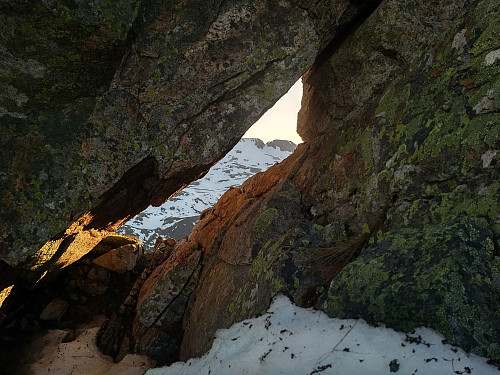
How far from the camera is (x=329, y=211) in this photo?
28.3ft

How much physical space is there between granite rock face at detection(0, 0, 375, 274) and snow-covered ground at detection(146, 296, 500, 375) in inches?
258

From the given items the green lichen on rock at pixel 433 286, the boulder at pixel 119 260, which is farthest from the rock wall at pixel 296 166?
the boulder at pixel 119 260

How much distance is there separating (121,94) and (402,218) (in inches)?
366

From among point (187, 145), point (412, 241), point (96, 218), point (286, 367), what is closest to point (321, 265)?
point (412, 241)

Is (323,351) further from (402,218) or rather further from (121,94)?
(121,94)

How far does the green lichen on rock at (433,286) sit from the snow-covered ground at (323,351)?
0.20 m

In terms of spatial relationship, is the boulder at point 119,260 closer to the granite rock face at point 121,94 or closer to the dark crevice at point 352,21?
the granite rock face at point 121,94

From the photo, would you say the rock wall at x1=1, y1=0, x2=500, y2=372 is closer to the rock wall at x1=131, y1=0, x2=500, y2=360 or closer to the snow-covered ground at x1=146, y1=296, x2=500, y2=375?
the rock wall at x1=131, y1=0, x2=500, y2=360

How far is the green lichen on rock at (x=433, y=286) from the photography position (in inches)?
162

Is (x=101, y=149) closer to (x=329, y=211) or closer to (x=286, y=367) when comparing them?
(x=329, y=211)

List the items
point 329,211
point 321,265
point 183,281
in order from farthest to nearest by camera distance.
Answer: point 183,281 < point 329,211 < point 321,265

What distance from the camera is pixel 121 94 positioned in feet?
33.5

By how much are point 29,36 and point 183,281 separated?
10.3 metres

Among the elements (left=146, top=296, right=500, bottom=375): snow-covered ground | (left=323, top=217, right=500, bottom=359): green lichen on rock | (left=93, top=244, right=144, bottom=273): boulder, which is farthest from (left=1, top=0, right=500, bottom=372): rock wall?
(left=93, top=244, right=144, bottom=273): boulder
